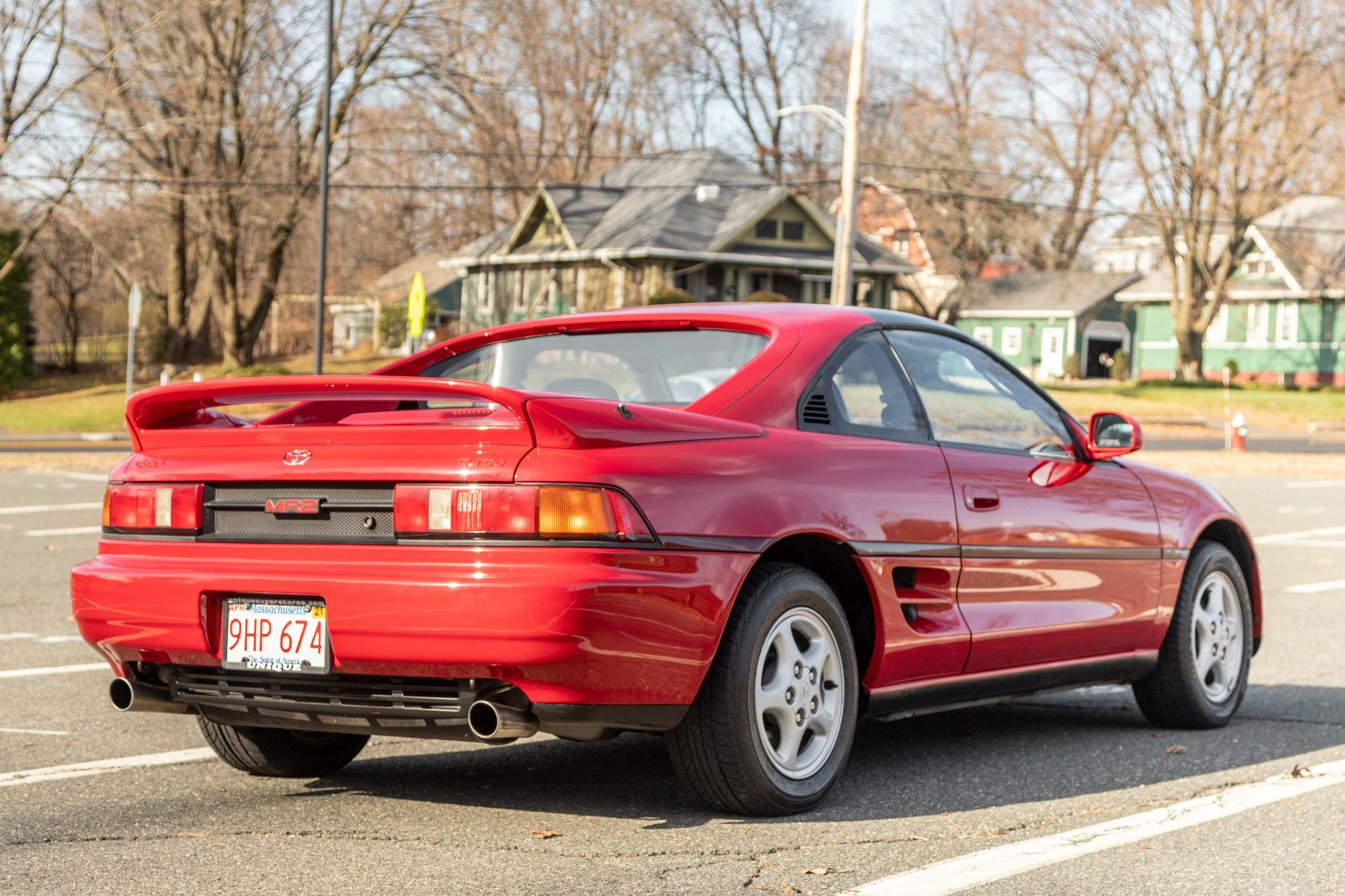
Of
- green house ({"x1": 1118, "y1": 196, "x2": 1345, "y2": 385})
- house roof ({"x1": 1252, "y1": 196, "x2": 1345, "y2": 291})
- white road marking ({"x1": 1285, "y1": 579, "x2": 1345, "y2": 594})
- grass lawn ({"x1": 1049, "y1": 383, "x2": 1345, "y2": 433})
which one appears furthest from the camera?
green house ({"x1": 1118, "y1": 196, "x2": 1345, "y2": 385})

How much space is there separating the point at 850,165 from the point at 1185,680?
21.0 m

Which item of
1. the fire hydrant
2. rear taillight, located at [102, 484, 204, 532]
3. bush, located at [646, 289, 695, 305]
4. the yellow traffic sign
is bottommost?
the fire hydrant

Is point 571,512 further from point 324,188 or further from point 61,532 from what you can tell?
point 324,188

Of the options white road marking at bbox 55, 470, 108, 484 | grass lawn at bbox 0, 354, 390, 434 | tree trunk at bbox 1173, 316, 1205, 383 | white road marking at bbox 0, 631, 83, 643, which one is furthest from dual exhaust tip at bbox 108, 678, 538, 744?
tree trunk at bbox 1173, 316, 1205, 383

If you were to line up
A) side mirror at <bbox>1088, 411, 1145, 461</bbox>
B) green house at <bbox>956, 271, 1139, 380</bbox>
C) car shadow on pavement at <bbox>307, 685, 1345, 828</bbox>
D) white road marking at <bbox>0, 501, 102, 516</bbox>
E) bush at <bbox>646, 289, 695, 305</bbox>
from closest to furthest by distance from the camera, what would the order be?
car shadow on pavement at <bbox>307, 685, 1345, 828</bbox> → side mirror at <bbox>1088, 411, 1145, 461</bbox> → white road marking at <bbox>0, 501, 102, 516</bbox> → bush at <bbox>646, 289, 695, 305</bbox> → green house at <bbox>956, 271, 1139, 380</bbox>

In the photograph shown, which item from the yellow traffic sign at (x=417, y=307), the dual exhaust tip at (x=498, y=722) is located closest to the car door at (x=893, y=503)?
the dual exhaust tip at (x=498, y=722)

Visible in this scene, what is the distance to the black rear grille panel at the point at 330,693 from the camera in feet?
13.5

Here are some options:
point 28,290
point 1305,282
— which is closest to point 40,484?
point 28,290

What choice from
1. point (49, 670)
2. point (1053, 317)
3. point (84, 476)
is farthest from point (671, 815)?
point (1053, 317)

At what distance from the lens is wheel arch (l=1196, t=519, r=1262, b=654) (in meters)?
6.61

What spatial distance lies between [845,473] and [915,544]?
0.38m

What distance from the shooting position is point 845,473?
15.4ft

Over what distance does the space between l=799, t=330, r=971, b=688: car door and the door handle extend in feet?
0.32

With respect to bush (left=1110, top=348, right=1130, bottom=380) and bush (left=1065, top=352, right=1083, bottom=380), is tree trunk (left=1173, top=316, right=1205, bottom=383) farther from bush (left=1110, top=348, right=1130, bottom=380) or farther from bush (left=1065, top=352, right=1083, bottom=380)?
bush (left=1065, top=352, right=1083, bottom=380)
